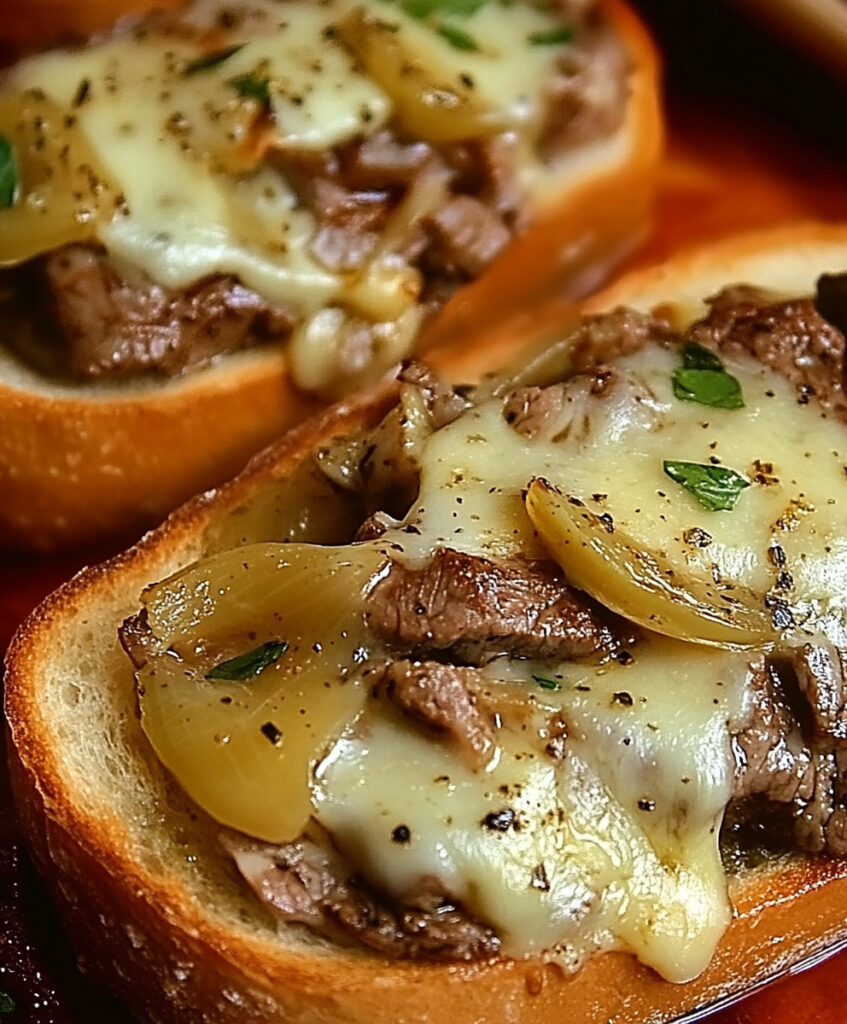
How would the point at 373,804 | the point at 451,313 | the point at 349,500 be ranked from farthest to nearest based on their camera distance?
the point at 451,313
the point at 349,500
the point at 373,804

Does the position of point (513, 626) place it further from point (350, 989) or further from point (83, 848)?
point (83, 848)

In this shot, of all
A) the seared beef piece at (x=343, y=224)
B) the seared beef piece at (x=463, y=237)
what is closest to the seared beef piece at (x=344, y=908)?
the seared beef piece at (x=343, y=224)

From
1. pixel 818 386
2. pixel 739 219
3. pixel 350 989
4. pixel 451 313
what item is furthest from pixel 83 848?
pixel 739 219

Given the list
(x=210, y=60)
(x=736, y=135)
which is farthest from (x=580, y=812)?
(x=736, y=135)

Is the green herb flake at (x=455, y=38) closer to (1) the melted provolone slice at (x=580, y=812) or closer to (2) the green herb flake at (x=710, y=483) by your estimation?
(2) the green herb flake at (x=710, y=483)

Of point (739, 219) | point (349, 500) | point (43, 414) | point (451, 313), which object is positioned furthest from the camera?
point (739, 219)

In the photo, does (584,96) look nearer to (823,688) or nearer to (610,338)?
(610,338)

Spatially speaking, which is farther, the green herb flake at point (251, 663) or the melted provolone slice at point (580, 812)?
the green herb flake at point (251, 663)
